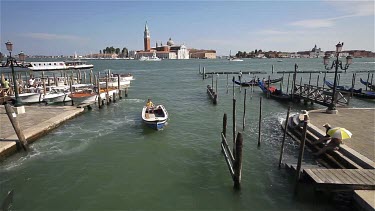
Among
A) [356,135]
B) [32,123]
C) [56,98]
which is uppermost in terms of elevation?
[356,135]

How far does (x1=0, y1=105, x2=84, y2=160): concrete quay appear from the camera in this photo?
1225 cm

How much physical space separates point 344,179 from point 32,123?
1569cm

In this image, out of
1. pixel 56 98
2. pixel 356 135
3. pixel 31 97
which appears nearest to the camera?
pixel 356 135

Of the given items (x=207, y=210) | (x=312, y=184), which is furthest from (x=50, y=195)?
(x=312, y=184)

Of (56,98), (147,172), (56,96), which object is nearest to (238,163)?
(147,172)

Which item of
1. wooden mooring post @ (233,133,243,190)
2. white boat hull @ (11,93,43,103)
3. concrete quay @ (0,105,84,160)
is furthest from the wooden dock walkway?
white boat hull @ (11,93,43,103)

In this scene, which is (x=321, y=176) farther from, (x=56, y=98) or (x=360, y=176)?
(x=56, y=98)

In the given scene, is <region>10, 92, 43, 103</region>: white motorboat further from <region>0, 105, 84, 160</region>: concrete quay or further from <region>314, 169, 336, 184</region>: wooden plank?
<region>314, 169, 336, 184</region>: wooden plank

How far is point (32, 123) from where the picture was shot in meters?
15.5

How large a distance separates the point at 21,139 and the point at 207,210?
369 inches

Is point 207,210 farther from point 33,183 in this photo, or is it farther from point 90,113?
point 90,113

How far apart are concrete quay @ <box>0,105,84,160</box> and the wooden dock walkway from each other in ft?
41.1

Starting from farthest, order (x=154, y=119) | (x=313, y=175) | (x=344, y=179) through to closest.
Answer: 1. (x=154, y=119)
2. (x=313, y=175)
3. (x=344, y=179)

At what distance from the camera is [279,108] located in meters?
Answer: 23.6
